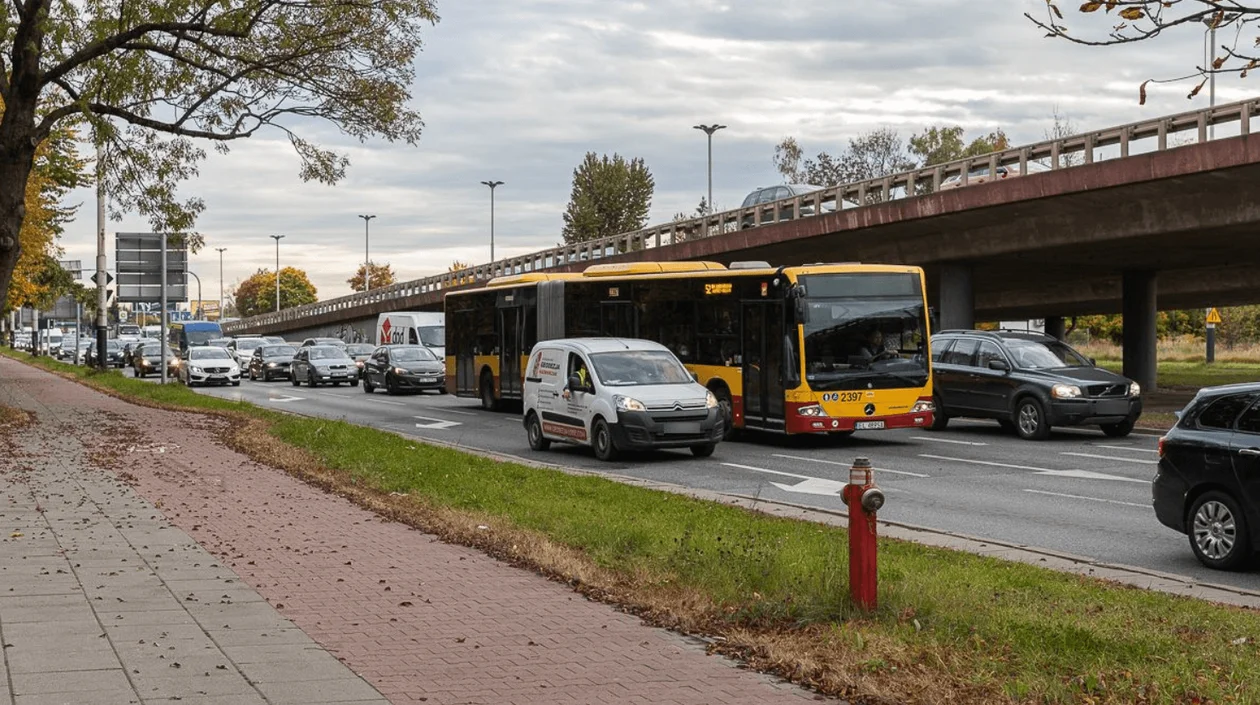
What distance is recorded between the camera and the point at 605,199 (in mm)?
100812

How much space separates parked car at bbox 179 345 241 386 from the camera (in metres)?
48.4

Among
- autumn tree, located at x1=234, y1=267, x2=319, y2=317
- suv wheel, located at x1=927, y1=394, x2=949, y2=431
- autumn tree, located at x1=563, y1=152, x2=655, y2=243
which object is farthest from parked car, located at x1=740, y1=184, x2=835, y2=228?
autumn tree, located at x1=234, y1=267, x2=319, y2=317

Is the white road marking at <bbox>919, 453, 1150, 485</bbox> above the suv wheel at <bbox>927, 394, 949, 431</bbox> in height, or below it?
below

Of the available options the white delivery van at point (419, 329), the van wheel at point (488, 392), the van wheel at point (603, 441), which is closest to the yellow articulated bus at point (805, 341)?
the van wheel at point (603, 441)

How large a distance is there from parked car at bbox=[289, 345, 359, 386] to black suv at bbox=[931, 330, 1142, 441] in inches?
1059

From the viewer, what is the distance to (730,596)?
8219mm

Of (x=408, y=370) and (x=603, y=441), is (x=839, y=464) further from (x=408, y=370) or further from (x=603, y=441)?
(x=408, y=370)

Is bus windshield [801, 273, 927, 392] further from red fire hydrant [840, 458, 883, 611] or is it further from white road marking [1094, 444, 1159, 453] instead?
red fire hydrant [840, 458, 883, 611]

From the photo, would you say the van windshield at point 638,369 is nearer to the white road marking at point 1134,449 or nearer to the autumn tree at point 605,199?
the white road marking at point 1134,449

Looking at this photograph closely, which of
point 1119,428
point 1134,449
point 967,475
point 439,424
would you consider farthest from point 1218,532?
point 439,424

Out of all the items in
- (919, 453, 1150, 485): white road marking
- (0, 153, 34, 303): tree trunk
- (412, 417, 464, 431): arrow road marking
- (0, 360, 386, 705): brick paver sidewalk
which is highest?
(0, 153, 34, 303): tree trunk

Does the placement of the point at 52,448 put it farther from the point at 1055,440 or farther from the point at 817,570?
the point at 1055,440

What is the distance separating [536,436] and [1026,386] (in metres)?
8.04

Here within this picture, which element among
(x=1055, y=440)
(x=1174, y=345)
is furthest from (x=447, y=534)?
(x=1174, y=345)
